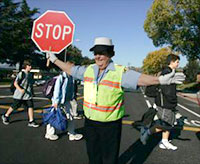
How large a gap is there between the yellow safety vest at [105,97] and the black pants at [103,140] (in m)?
0.09

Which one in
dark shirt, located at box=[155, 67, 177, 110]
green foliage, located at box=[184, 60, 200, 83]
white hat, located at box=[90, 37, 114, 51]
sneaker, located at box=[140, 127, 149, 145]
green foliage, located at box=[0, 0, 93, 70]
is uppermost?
green foliage, located at box=[0, 0, 93, 70]

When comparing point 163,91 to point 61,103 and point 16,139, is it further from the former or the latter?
point 16,139

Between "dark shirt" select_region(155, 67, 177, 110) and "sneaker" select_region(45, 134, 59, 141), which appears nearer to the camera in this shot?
"dark shirt" select_region(155, 67, 177, 110)

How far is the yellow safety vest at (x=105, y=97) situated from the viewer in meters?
2.21

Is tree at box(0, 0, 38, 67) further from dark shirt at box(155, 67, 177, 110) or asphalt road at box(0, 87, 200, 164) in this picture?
dark shirt at box(155, 67, 177, 110)

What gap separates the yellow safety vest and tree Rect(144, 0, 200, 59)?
952 inches

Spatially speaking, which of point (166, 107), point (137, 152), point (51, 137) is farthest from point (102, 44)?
point (51, 137)

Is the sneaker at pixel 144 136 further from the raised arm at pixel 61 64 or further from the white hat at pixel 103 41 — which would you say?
the white hat at pixel 103 41

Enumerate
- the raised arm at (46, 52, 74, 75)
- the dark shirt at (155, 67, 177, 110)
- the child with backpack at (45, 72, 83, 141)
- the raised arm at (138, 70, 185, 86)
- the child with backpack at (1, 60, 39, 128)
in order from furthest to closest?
the child with backpack at (1, 60, 39, 128)
the child with backpack at (45, 72, 83, 141)
the dark shirt at (155, 67, 177, 110)
the raised arm at (46, 52, 74, 75)
the raised arm at (138, 70, 185, 86)

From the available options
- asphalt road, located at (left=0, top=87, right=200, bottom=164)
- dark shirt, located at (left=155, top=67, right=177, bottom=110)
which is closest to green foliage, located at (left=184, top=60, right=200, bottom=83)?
asphalt road, located at (left=0, top=87, right=200, bottom=164)

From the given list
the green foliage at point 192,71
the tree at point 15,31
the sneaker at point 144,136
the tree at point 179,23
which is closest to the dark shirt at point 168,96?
the sneaker at point 144,136

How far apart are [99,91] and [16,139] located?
10.2 feet

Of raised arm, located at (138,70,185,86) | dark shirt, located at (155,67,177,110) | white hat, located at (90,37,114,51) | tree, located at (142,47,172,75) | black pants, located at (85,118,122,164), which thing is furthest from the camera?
tree, located at (142,47,172,75)

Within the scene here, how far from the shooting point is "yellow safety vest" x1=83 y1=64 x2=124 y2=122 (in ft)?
7.27
